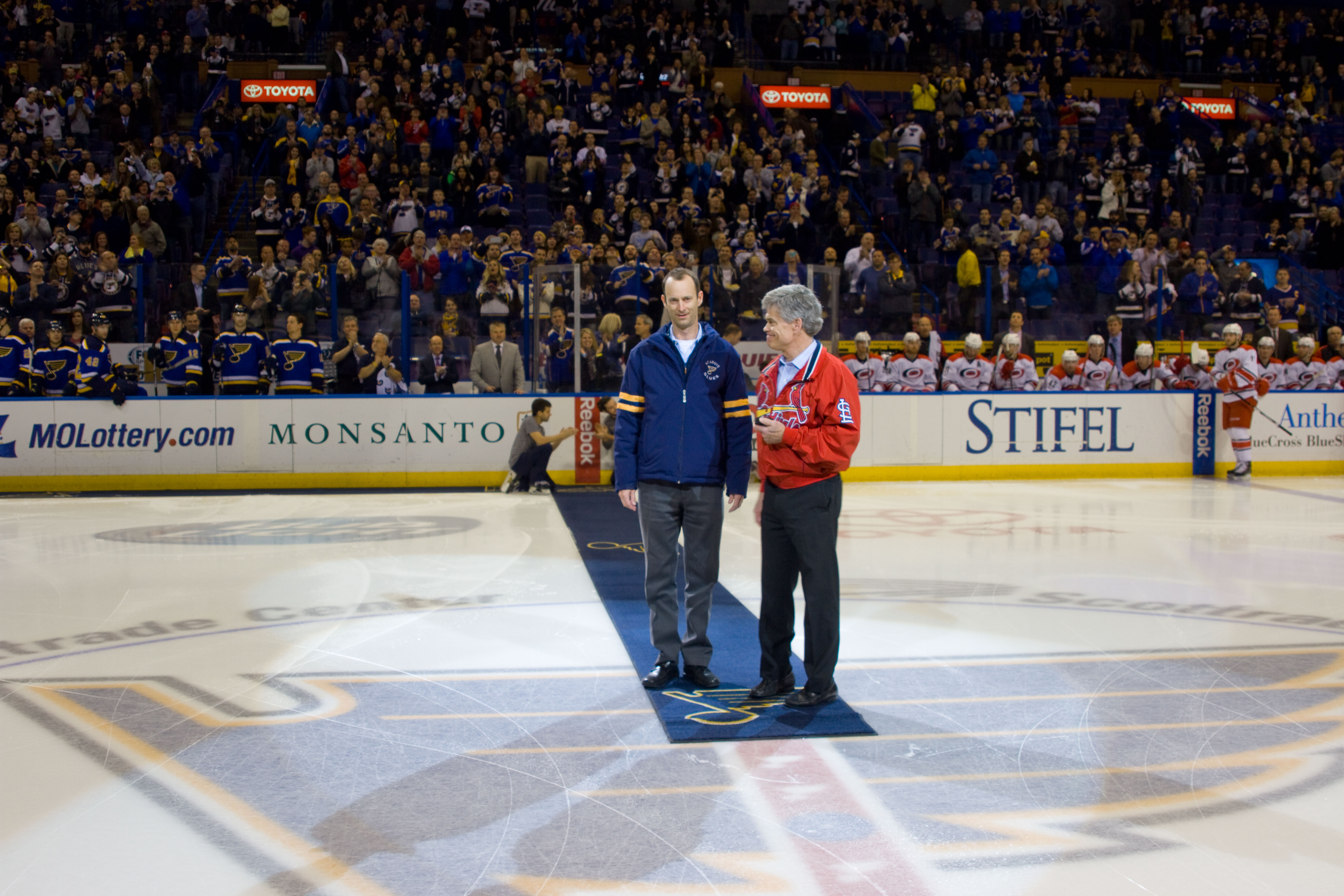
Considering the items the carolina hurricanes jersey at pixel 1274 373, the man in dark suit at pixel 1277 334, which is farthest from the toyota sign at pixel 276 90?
the carolina hurricanes jersey at pixel 1274 373

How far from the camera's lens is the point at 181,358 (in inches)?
520

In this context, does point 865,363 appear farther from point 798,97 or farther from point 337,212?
point 798,97

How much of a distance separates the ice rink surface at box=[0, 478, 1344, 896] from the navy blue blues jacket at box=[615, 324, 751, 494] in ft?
3.51

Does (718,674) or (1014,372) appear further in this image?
(1014,372)

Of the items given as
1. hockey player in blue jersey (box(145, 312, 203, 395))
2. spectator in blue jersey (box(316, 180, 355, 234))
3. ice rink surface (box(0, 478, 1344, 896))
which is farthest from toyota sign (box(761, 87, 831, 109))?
ice rink surface (box(0, 478, 1344, 896))

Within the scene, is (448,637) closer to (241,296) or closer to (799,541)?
(799,541)

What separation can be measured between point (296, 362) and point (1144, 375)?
1062 cm

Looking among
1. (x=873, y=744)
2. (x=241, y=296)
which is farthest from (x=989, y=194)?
(x=873, y=744)

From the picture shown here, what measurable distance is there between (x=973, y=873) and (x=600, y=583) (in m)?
4.56

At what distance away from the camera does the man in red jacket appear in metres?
4.68

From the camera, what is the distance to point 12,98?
1877 cm

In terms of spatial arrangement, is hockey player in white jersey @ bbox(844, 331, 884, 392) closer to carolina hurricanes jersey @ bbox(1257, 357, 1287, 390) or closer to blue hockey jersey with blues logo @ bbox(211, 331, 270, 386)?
carolina hurricanes jersey @ bbox(1257, 357, 1287, 390)

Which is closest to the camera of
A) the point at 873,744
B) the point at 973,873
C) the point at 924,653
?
the point at 973,873

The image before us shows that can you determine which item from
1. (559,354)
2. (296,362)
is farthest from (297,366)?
(559,354)
